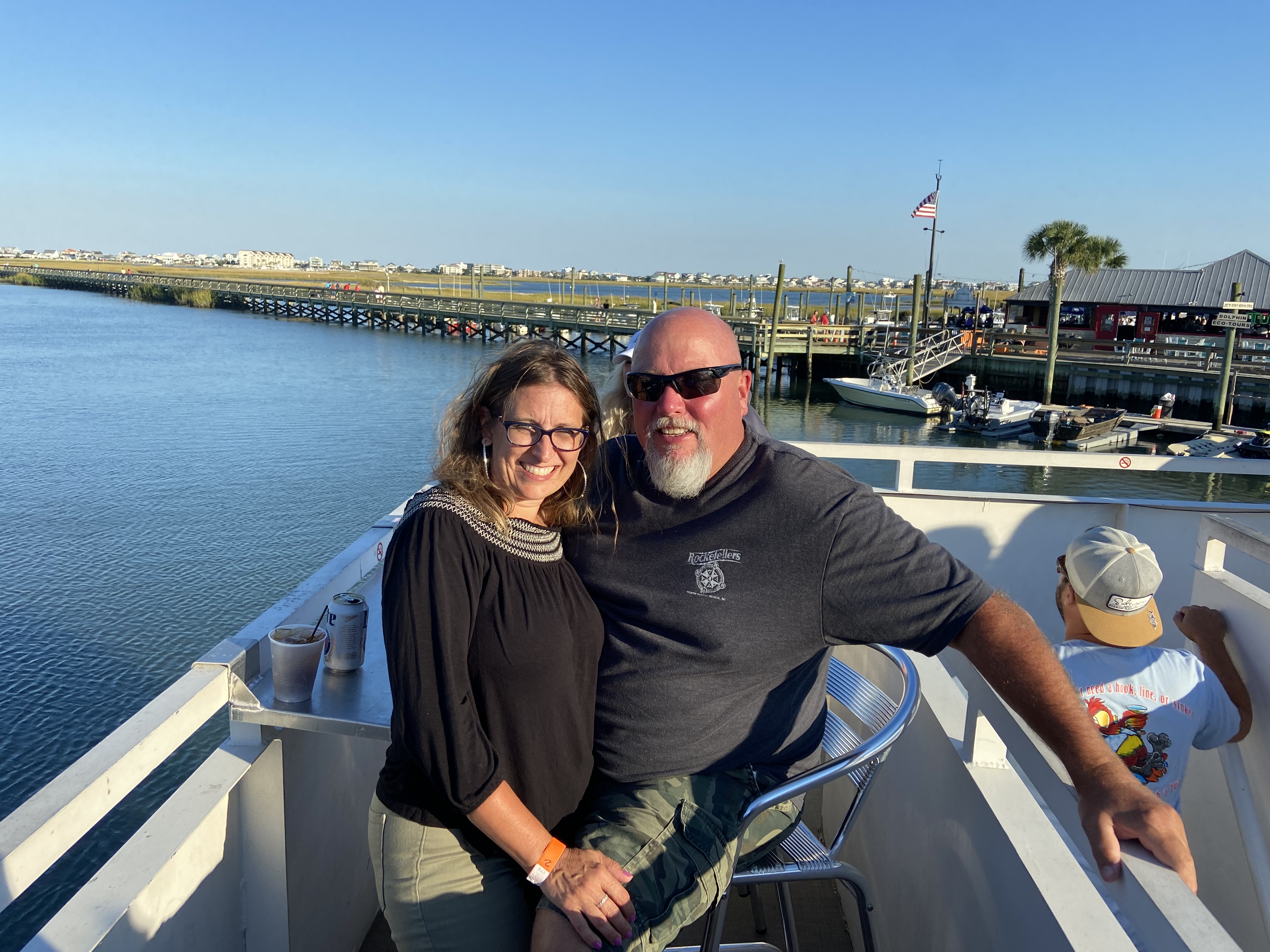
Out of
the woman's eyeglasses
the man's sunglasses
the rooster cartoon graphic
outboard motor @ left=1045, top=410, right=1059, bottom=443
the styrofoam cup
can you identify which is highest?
the man's sunglasses

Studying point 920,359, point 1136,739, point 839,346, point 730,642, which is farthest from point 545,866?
point 839,346

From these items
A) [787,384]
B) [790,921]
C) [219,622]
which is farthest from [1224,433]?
[790,921]

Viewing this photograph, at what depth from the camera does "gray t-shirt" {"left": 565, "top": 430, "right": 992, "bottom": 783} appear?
166cm

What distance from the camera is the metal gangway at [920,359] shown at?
102 ft

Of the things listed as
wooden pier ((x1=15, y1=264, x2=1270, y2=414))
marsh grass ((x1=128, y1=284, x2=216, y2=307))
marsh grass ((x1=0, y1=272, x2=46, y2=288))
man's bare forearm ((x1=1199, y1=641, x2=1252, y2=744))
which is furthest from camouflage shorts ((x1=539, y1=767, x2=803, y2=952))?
marsh grass ((x1=0, y1=272, x2=46, y2=288))

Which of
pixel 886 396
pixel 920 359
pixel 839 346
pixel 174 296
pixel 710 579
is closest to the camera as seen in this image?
pixel 710 579

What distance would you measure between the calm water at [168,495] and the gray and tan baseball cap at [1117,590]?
4.82ft

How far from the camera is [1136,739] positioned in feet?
6.43

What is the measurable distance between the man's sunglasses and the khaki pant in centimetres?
100

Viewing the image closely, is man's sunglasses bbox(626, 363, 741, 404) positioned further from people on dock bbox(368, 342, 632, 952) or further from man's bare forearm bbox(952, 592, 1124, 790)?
man's bare forearm bbox(952, 592, 1124, 790)

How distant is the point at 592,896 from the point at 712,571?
0.60m

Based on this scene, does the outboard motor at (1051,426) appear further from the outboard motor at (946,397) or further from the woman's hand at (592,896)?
the woman's hand at (592,896)

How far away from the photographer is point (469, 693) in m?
1.49

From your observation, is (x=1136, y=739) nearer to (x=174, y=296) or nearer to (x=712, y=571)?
(x=712, y=571)
